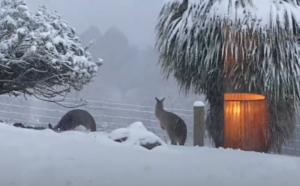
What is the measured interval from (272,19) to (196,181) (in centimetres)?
258

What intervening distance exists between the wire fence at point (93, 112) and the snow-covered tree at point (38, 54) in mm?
675

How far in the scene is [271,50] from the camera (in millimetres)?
4309

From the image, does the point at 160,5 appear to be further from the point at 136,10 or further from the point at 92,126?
the point at 92,126

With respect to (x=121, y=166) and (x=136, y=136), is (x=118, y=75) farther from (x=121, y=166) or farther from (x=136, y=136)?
(x=121, y=166)

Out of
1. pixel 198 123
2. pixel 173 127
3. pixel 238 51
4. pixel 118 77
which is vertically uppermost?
pixel 238 51

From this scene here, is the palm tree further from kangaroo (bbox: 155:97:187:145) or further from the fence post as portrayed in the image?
the fence post

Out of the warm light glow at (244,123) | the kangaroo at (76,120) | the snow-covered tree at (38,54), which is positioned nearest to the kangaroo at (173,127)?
the warm light glow at (244,123)

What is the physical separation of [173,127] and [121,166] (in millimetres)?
2129

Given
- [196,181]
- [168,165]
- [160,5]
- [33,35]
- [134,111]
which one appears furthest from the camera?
[134,111]

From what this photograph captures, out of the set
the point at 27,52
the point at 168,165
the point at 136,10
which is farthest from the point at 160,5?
the point at 168,165

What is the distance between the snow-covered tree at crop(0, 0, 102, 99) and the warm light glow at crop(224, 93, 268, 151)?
1.47m

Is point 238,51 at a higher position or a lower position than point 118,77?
higher

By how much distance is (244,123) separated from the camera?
3777 mm

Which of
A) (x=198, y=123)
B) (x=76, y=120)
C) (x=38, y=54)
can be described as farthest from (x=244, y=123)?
(x=38, y=54)
